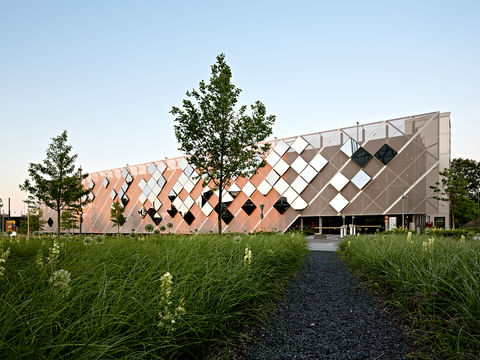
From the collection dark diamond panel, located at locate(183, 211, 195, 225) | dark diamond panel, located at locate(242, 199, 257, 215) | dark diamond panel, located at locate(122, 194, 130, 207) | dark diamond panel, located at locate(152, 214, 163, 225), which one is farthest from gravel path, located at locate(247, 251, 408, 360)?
dark diamond panel, located at locate(122, 194, 130, 207)

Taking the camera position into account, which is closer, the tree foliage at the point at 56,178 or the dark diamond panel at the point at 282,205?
the tree foliage at the point at 56,178

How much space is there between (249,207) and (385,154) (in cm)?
1533

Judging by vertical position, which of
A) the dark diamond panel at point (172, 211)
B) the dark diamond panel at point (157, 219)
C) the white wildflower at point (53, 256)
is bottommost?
the dark diamond panel at point (157, 219)

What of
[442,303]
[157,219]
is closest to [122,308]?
[442,303]

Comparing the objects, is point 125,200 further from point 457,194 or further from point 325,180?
point 457,194

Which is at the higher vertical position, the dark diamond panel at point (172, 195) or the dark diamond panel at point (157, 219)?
the dark diamond panel at point (172, 195)

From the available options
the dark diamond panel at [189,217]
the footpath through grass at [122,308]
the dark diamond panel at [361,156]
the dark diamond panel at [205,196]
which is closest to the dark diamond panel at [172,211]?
the dark diamond panel at [189,217]

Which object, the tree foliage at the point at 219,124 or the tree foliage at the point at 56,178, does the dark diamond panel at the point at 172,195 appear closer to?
the tree foliage at the point at 56,178

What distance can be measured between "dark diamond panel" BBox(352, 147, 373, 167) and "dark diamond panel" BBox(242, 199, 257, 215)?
12.0m

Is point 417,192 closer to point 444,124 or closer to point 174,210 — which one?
point 444,124

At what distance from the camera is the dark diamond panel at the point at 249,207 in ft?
106

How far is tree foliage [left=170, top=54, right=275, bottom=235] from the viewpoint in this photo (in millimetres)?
12773

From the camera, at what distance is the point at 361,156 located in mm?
27906

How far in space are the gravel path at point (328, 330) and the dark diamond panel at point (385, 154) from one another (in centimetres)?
2466
